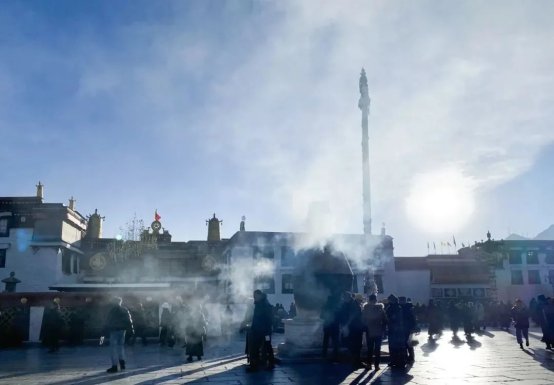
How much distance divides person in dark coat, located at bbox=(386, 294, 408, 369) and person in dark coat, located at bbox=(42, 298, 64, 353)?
11.9 metres

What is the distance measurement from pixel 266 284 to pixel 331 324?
31.2m

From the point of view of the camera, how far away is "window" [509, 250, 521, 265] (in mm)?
43719

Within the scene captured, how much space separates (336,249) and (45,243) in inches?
1092

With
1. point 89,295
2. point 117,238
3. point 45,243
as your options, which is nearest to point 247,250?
point 117,238

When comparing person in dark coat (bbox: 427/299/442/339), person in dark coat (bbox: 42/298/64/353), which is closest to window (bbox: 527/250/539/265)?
person in dark coat (bbox: 427/299/442/339)

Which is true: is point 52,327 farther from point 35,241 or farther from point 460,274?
point 460,274

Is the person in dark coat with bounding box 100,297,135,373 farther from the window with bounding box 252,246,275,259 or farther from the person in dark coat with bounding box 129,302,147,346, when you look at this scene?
the window with bounding box 252,246,275,259

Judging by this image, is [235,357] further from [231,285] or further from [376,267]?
[376,267]

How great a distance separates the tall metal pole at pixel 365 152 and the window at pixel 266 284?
44.0 feet

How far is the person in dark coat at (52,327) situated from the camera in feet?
49.8

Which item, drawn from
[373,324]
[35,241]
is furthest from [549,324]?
[35,241]

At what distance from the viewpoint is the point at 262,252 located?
41656mm

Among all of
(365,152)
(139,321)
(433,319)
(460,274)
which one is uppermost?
(365,152)

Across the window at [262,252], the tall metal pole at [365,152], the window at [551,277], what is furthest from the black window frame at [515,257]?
the window at [262,252]
